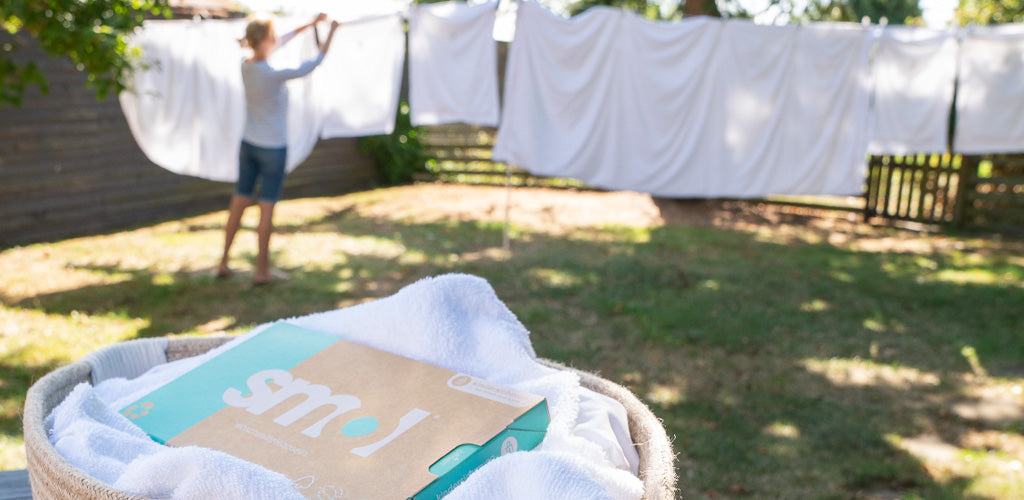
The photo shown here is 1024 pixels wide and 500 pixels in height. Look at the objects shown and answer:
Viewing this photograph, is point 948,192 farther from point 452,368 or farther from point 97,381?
point 97,381

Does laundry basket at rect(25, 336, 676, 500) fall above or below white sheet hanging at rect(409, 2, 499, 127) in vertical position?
below

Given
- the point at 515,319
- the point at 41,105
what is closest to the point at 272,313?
the point at 515,319

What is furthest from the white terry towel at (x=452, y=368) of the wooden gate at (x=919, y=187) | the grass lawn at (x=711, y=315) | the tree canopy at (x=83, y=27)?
the wooden gate at (x=919, y=187)

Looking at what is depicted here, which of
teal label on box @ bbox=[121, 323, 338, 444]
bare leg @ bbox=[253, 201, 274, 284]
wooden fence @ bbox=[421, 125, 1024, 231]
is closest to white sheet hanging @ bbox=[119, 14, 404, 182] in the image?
bare leg @ bbox=[253, 201, 274, 284]

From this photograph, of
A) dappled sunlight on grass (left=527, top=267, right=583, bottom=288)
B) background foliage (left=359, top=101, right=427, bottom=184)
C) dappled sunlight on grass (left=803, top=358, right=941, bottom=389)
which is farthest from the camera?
background foliage (left=359, top=101, right=427, bottom=184)

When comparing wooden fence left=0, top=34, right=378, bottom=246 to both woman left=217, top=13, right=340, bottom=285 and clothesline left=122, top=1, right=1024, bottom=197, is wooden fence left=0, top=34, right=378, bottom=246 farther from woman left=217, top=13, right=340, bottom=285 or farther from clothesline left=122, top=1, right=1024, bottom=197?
woman left=217, top=13, right=340, bottom=285

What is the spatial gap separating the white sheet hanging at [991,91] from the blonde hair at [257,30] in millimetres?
4502

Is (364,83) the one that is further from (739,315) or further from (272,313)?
(739,315)

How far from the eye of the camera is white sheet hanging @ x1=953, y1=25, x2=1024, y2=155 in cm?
470

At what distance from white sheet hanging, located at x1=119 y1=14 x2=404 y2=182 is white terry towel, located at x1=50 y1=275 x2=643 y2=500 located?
4048 mm

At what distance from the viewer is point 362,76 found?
194 inches

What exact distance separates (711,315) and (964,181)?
14.6 feet

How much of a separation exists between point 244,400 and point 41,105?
5.82 m

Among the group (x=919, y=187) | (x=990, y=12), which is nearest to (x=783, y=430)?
(x=919, y=187)
